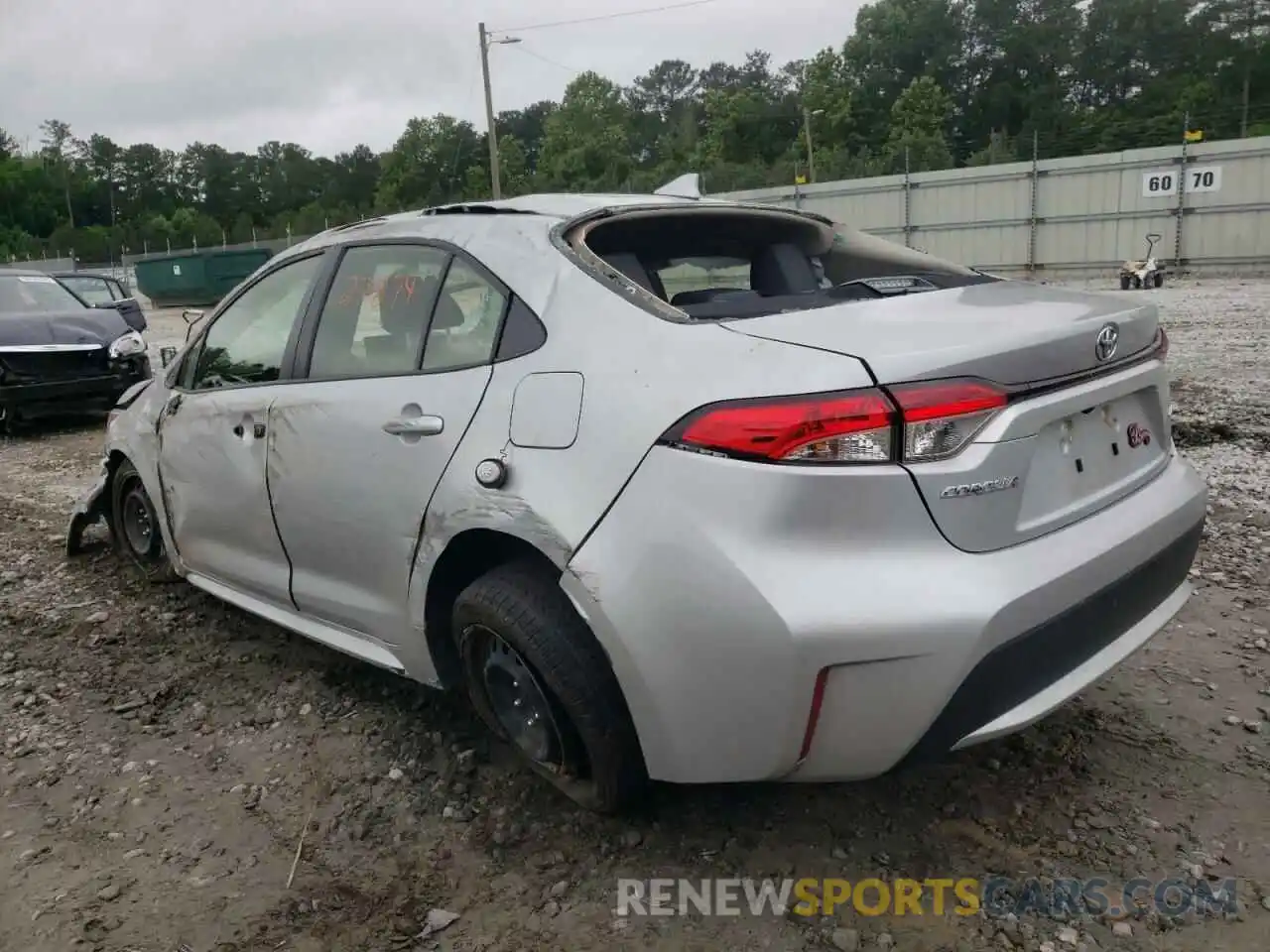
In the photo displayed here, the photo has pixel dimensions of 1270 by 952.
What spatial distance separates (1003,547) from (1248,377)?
281 inches

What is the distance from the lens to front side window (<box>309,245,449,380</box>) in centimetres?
291

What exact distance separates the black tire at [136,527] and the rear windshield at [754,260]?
2.64 metres

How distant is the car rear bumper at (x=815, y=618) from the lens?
1.99m

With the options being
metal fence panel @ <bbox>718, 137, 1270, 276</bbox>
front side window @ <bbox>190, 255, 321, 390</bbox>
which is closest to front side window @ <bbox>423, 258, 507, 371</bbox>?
front side window @ <bbox>190, 255, 321, 390</bbox>

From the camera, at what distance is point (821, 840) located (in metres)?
2.53

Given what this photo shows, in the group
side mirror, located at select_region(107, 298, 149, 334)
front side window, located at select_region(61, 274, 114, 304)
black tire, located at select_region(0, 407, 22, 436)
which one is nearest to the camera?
black tire, located at select_region(0, 407, 22, 436)

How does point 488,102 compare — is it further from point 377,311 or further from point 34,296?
point 377,311

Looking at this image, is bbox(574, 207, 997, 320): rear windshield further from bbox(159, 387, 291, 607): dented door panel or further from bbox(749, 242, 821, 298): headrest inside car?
bbox(159, 387, 291, 607): dented door panel

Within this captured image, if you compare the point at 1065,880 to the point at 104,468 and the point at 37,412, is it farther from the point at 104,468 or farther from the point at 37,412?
the point at 37,412

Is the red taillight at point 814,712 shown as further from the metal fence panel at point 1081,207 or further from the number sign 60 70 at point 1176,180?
the number sign 60 70 at point 1176,180

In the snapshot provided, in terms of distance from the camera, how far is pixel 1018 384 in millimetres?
2172

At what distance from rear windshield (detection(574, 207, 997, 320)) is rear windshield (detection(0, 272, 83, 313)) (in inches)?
343

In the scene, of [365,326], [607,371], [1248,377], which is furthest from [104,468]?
[1248,377]

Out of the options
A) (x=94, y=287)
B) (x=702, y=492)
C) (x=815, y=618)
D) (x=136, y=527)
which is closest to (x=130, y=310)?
(x=94, y=287)
